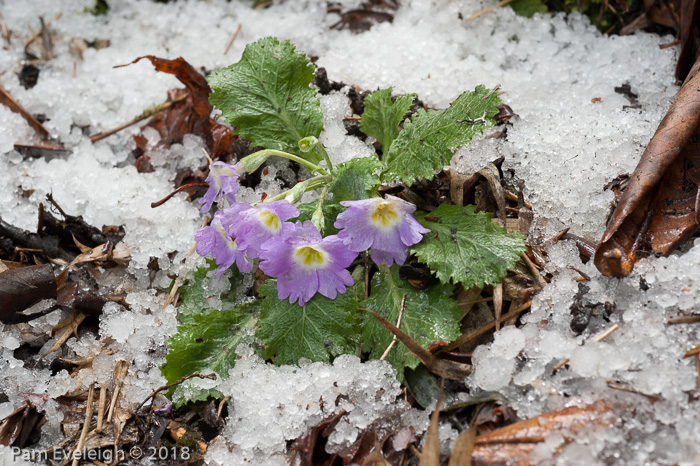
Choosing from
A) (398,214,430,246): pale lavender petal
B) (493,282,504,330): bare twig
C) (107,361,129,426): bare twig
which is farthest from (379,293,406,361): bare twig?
(107,361,129,426): bare twig

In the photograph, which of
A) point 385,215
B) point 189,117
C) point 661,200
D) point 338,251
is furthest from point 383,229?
point 189,117

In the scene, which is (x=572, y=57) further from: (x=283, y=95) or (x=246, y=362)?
(x=246, y=362)

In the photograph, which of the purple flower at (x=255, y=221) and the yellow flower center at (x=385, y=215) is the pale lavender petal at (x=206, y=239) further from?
the yellow flower center at (x=385, y=215)

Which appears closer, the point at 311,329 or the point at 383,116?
the point at 311,329

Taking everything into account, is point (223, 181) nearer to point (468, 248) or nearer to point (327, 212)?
point (327, 212)

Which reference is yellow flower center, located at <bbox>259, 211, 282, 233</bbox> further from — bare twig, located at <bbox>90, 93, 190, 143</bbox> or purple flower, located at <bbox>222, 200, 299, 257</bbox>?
bare twig, located at <bbox>90, 93, 190, 143</bbox>

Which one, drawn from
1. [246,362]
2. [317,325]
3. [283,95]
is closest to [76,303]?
[246,362]

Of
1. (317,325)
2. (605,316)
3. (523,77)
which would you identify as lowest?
(317,325)
